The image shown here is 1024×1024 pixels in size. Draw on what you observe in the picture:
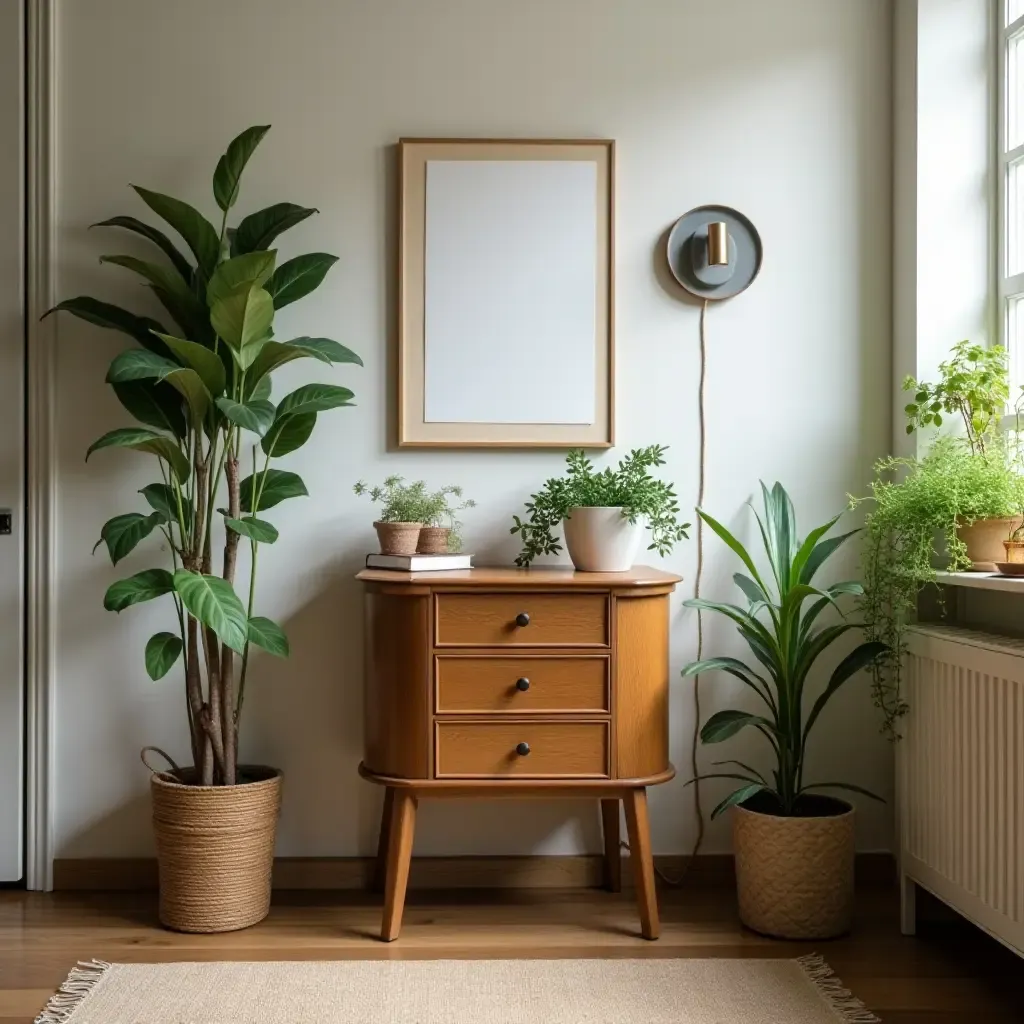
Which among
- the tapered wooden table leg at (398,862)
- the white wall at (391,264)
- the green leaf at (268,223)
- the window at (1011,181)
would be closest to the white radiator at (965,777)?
the white wall at (391,264)

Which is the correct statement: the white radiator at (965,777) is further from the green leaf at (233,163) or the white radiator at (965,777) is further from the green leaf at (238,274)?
the green leaf at (233,163)

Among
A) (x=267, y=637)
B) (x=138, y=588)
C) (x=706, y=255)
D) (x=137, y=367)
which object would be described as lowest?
(x=267, y=637)

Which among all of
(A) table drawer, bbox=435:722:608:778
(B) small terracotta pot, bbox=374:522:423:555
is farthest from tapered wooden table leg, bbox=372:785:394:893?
(B) small terracotta pot, bbox=374:522:423:555

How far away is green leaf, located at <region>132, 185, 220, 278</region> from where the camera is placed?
248cm

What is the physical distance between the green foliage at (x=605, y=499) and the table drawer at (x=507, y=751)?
1.52 ft

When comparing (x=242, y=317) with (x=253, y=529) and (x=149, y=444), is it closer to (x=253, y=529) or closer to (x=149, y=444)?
(x=149, y=444)

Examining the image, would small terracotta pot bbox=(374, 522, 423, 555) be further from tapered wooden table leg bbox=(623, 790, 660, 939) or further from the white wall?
tapered wooden table leg bbox=(623, 790, 660, 939)

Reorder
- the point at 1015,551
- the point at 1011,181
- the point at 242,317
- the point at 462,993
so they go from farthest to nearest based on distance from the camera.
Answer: the point at 1011,181 < the point at 242,317 < the point at 1015,551 < the point at 462,993

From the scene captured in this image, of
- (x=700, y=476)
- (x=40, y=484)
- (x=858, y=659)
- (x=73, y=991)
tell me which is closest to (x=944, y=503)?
(x=858, y=659)

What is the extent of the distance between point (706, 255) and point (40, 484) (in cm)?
179

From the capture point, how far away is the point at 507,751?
7.89 feet

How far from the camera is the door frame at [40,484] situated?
9.07ft

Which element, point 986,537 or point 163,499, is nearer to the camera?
point 986,537

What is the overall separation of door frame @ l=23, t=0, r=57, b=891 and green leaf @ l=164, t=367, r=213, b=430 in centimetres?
48
